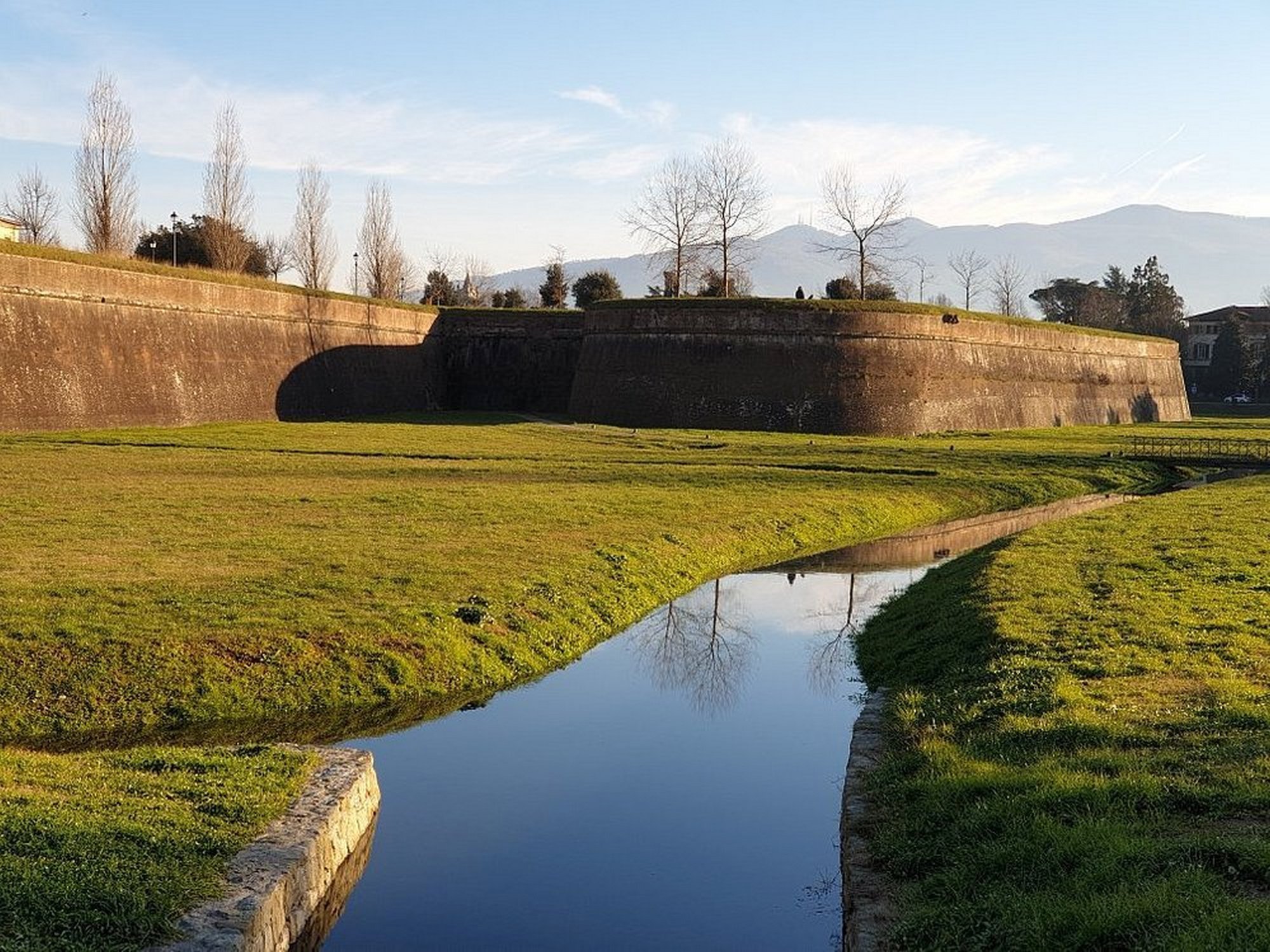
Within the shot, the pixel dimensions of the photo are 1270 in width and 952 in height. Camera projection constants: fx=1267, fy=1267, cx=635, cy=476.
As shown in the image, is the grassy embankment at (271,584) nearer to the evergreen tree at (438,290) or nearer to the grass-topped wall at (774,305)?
the grass-topped wall at (774,305)

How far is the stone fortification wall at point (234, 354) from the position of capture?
101 ft

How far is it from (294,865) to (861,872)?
3264 mm

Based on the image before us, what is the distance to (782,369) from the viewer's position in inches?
1703

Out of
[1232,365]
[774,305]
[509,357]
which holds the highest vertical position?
[1232,365]

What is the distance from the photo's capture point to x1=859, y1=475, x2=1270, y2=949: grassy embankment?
5.95m

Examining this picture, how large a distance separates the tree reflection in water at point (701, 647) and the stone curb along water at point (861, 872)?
3.64 meters

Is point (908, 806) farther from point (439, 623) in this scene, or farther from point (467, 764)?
point (439, 623)

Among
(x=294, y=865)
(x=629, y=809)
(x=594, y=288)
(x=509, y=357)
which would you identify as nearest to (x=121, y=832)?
(x=294, y=865)

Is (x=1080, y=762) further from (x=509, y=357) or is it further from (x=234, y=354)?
(x=509, y=357)

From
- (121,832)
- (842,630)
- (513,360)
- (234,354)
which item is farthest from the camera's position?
(513,360)

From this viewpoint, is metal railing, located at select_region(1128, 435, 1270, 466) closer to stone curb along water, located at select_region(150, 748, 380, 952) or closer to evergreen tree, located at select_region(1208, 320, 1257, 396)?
stone curb along water, located at select_region(150, 748, 380, 952)

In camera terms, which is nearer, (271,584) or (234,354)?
(271,584)

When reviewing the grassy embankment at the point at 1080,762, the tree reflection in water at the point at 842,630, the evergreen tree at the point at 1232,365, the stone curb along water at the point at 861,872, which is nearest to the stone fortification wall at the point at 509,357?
the tree reflection in water at the point at 842,630

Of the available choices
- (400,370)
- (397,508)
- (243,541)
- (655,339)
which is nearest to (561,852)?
(243,541)
